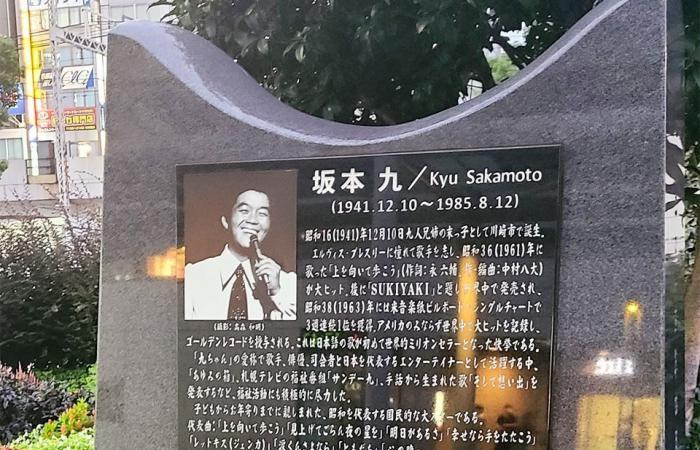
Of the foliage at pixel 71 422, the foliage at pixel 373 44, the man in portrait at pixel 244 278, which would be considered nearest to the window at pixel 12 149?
the foliage at pixel 71 422

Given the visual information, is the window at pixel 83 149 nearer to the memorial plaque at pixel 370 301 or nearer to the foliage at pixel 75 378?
the foliage at pixel 75 378

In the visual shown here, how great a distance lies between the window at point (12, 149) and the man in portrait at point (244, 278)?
290 centimetres

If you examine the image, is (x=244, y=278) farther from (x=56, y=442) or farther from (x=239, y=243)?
(x=56, y=442)

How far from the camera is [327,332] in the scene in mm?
2615

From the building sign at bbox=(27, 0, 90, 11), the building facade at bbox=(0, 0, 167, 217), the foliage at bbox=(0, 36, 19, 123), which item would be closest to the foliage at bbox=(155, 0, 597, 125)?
the building facade at bbox=(0, 0, 167, 217)

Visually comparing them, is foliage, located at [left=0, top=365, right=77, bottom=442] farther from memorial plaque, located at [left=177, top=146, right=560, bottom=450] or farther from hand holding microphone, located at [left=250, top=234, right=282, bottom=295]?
hand holding microphone, located at [left=250, top=234, right=282, bottom=295]

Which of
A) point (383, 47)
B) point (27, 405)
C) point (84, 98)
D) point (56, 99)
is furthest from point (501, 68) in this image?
point (27, 405)

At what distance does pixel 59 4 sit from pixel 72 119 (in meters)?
0.80

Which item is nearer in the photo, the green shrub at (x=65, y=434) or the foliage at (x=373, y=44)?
the foliage at (x=373, y=44)

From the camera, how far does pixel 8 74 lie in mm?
5004

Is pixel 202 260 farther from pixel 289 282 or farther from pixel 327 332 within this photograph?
pixel 327 332

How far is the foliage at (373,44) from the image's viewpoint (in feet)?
10.7

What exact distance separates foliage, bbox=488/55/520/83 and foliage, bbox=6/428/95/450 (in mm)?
3091

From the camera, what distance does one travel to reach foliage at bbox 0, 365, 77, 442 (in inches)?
182
